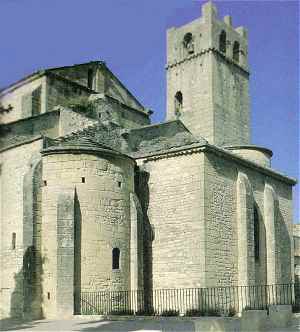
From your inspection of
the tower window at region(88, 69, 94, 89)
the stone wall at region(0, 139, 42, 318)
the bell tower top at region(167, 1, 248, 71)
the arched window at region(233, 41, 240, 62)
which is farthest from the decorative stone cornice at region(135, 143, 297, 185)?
the arched window at region(233, 41, 240, 62)

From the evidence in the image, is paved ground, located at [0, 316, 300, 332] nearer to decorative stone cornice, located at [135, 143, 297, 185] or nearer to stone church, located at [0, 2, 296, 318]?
stone church, located at [0, 2, 296, 318]

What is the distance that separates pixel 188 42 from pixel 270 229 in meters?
18.1

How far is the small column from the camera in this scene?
24.7 metres

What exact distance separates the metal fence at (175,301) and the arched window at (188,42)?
20.0 m

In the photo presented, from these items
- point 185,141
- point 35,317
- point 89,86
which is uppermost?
point 89,86

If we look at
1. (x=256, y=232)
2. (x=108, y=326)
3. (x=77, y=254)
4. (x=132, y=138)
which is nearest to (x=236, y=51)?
(x=132, y=138)

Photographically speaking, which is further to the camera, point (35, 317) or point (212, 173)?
point (212, 173)

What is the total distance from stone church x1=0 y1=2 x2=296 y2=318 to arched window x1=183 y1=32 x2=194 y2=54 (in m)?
11.8

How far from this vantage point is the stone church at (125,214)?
802 inches

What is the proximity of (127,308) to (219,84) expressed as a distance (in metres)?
20.1

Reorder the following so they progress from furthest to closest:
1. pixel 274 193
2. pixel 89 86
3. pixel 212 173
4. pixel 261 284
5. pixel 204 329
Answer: pixel 89 86 → pixel 274 193 → pixel 261 284 → pixel 212 173 → pixel 204 329

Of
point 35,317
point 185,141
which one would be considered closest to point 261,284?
point 185,141

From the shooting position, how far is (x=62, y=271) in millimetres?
19688

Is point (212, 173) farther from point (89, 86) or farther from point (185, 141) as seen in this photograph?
point (89, 86)
